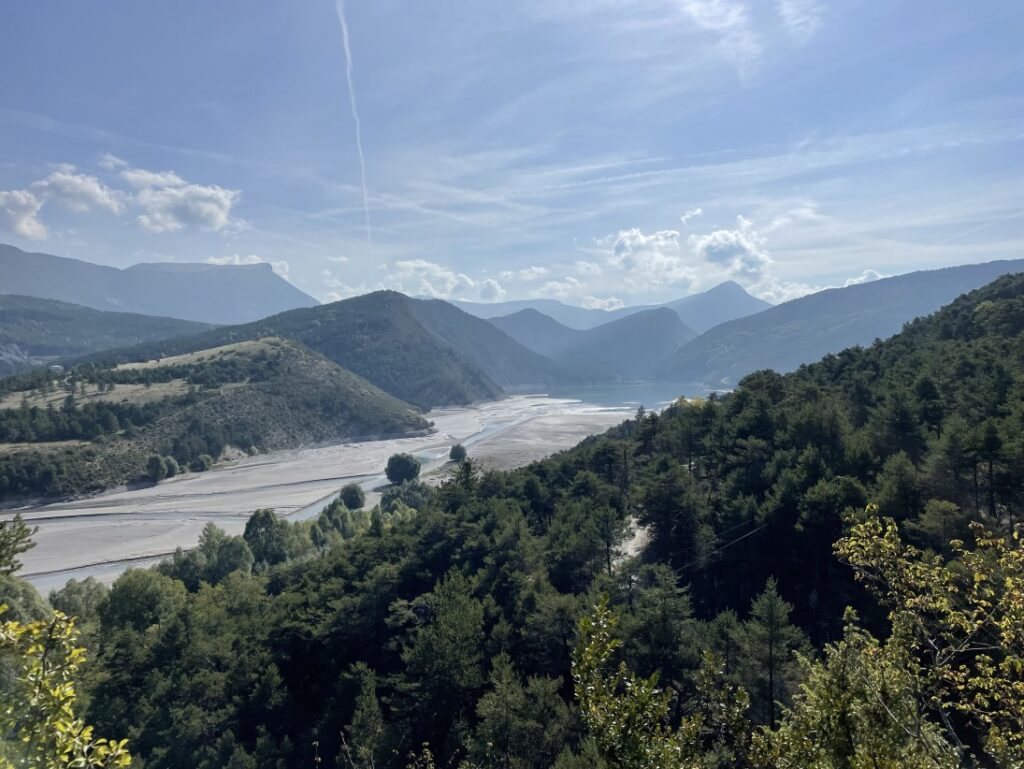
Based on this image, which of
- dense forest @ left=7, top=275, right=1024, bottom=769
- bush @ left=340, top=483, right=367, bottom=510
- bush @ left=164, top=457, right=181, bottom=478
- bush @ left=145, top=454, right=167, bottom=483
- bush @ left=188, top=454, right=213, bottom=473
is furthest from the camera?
bush @ left=188, top=454, right=213, bottom=473

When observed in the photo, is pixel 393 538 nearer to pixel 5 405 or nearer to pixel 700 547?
pixel 700 547

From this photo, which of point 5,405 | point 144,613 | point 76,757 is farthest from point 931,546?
point 5,405

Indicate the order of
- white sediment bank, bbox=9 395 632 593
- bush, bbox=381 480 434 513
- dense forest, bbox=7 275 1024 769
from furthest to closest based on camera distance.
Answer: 1. bush, bbox=381 480 434 513
2. white sediment bank, bbox=9 395 632 593
3. dense forest, bbox=7 275 1024 769

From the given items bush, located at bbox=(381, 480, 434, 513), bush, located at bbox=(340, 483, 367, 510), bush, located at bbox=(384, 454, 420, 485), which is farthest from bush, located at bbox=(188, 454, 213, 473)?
bush, located at bbox=(381, 480, 434, 513)

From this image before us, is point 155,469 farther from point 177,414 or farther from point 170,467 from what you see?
point 177,414

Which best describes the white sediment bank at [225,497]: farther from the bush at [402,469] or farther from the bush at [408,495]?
the bush at [408,495]

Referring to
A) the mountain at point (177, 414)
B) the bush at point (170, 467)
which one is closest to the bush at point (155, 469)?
the bush at point (170, 467)

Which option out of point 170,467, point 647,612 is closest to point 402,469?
point 170,467

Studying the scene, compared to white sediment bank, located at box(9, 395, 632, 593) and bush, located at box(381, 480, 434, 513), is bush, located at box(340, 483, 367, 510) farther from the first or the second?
white sediment bank, located at box(9, 395, 632, 593)
